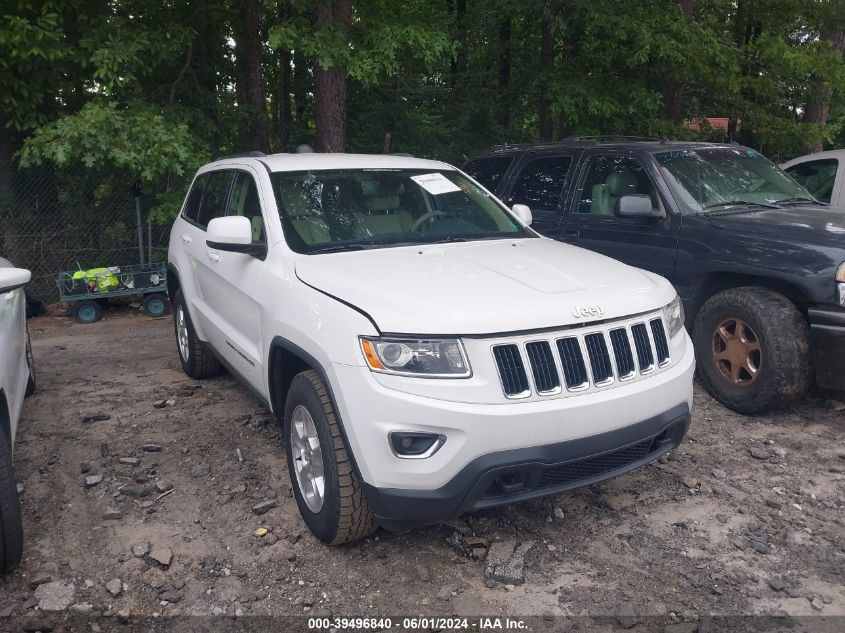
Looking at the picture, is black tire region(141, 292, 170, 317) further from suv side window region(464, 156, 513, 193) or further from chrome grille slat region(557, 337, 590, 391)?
chrome grille slat region(557, 337, 590, 391)

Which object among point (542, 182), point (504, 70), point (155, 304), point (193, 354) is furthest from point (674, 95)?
point (193, 354)

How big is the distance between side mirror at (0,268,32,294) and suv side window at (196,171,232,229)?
1675 millimetres

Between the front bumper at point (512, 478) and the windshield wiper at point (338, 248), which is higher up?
the windshield wiper at point (338, 248)

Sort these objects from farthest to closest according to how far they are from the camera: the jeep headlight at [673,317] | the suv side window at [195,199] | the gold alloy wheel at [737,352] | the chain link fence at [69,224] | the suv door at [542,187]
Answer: the chain link fence at [69,224]
the suv door at [542,187]
the suv side window at [195,199]
the gold alloy wheel at [737,352]
the jeep headlight at [673,317]

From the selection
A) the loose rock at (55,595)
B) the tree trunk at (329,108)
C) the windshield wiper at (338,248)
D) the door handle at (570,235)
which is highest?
the tree trunk at (329,108)

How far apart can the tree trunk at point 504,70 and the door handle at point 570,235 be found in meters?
8.20

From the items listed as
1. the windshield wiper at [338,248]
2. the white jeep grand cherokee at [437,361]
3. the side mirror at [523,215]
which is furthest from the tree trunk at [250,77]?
the windshield wiper at [338,248]

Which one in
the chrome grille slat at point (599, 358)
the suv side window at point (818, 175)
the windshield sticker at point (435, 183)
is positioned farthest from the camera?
the suv side window at point (818, 175)

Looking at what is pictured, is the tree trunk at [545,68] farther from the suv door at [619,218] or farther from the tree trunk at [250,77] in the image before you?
the suv door at [619,218]

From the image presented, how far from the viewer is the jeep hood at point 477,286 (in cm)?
299

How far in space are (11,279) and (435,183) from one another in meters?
2.48

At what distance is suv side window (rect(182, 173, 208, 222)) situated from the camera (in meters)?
5.76

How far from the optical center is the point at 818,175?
7.89m

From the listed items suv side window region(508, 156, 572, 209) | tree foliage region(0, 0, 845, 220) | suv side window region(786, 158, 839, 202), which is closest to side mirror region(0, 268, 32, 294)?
suv side window region(508, 156, 572, 209)
